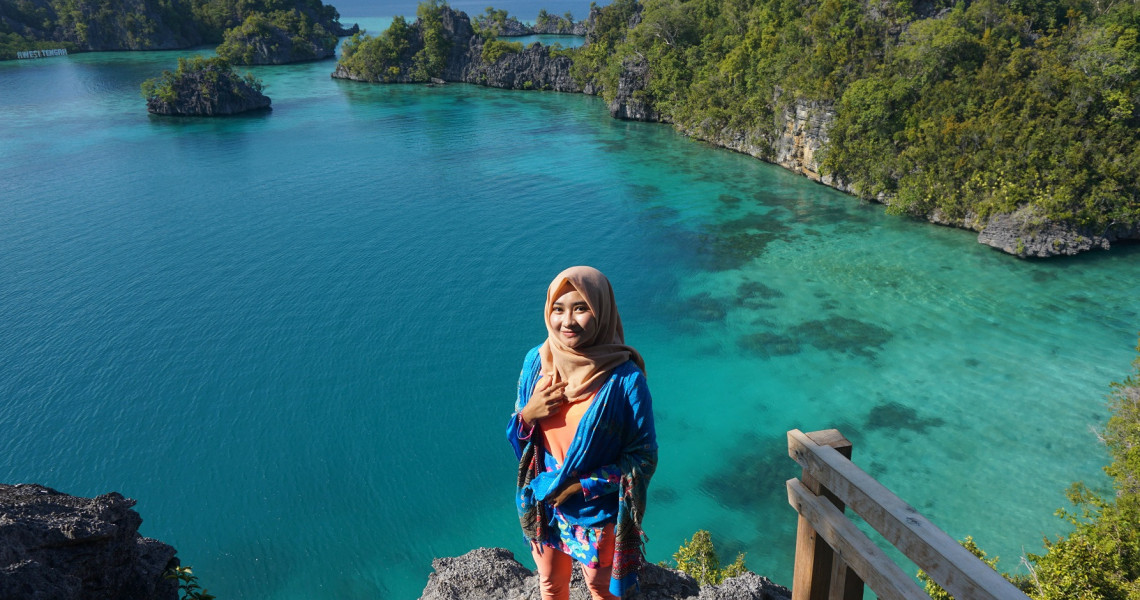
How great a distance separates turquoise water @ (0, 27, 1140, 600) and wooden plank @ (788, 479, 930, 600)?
30.2ft

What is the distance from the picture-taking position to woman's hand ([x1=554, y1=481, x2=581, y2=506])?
12.2ft

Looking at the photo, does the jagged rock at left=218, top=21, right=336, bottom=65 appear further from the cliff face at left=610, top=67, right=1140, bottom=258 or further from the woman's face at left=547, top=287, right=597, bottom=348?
the woman's face at left=547, top=287, right=597, bottom=348

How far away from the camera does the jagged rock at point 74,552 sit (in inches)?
172

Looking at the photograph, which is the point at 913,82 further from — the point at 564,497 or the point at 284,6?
the point at 284,6

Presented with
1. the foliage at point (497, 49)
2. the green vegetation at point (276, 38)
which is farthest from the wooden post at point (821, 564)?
the green vegetation at point (276, 38)

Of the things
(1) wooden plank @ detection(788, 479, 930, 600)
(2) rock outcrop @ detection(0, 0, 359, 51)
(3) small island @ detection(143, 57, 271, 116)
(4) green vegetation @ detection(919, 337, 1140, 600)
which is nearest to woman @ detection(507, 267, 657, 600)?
(1) wooden plank @ detection(788, 479, 930, 600)

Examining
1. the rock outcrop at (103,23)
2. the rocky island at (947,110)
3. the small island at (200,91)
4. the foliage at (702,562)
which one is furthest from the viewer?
the rock outcrop at (103,23)

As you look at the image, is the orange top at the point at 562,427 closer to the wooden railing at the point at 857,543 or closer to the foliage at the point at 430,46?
the wooden railing at the point at 857,543

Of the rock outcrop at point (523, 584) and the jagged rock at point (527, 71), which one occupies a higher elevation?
the jagged rock at point (527, 71)

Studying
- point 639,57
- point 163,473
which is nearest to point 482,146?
point 639,57

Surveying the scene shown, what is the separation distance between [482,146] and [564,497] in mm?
39973

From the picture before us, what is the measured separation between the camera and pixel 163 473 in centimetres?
1361

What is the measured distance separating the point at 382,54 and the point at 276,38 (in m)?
24.3

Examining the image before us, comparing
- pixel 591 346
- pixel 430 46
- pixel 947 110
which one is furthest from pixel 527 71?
pixel 591 346
